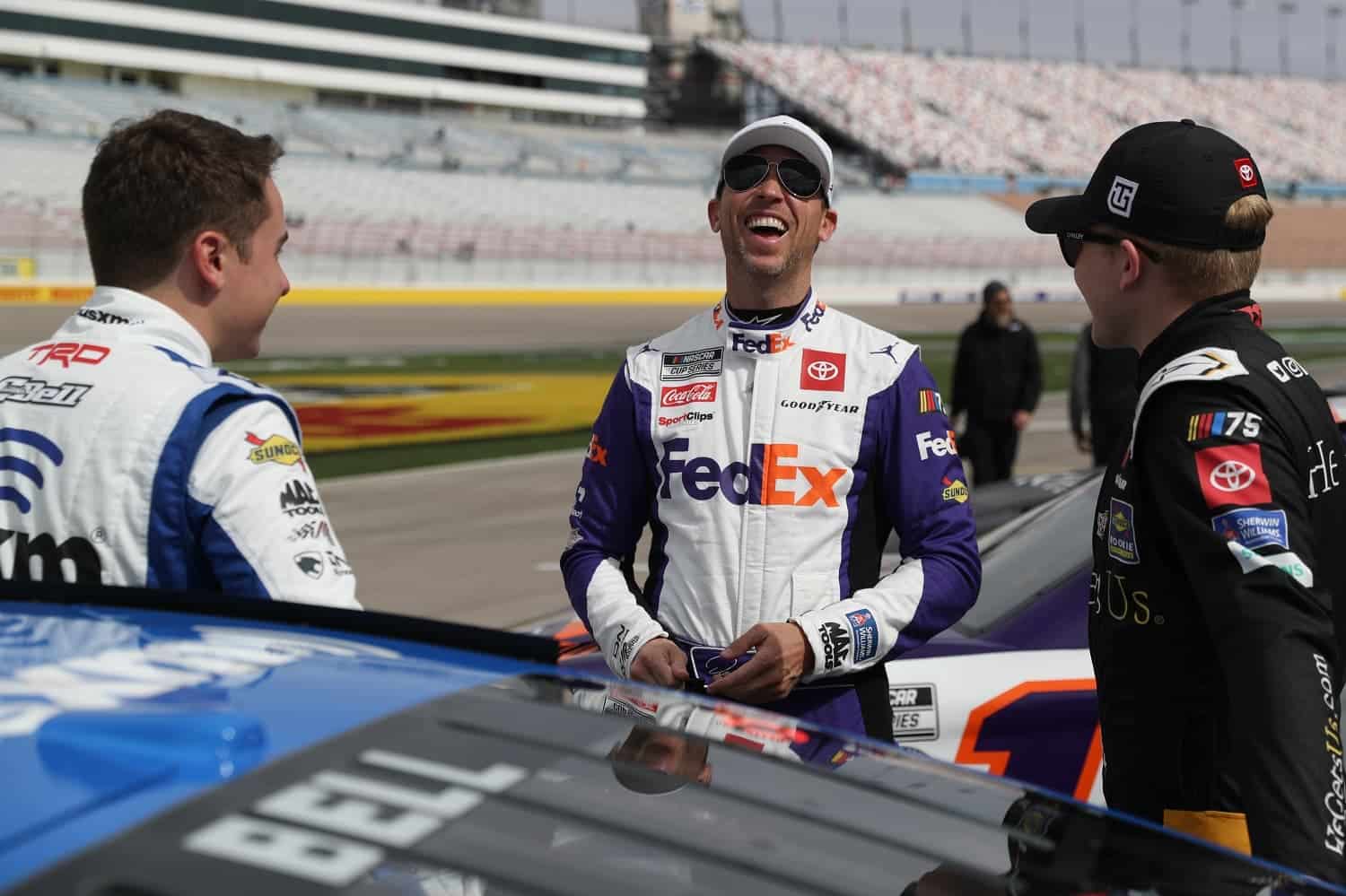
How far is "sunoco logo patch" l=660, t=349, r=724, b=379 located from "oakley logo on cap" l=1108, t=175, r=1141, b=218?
849 millimetres

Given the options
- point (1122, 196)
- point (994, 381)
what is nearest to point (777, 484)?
point (1122, 196)

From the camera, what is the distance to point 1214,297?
2.00m

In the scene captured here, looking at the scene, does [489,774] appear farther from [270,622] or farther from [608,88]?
[608,88]

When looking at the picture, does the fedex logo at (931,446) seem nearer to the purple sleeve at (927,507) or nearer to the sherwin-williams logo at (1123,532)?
the purple sleeve at (927,507)

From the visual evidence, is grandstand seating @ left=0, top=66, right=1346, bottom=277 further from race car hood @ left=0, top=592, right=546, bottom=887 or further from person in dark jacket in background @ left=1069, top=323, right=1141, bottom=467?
race car hood @ left=0, top=592, right=546, bottom=887

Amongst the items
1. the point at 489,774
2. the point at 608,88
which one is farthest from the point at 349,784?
the point at 608,88

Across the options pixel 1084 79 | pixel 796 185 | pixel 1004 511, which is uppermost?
pixel 1084 79

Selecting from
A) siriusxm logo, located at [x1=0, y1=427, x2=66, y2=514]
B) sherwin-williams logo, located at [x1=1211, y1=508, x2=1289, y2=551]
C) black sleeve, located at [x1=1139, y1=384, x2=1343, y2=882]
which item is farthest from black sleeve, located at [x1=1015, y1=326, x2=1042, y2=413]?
siriusxm logo, located at [x1=0, y1=427, x2=66, y2=514]

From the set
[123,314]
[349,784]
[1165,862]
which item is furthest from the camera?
[123,314]

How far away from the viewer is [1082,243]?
2.16m

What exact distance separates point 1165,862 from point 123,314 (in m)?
1.53

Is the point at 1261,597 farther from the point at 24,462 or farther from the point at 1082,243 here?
the point at 24,462

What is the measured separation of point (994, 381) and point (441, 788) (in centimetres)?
827

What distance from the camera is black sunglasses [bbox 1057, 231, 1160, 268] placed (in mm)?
2033
